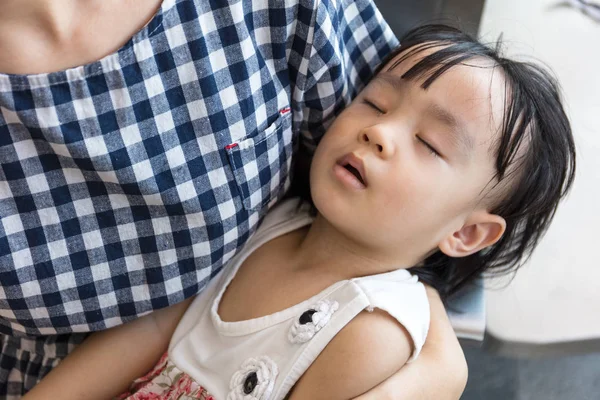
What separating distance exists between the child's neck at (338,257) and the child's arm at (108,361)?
23 centimetres

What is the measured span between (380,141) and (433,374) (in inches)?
12.5

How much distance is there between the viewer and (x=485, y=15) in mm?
1240

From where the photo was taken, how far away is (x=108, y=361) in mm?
972

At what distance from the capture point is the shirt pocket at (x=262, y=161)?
33.1 inches

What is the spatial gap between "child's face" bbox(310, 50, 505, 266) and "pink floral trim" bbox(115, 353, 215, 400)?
305 millimetres

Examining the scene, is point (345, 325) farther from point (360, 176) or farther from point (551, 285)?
point (551, 285)

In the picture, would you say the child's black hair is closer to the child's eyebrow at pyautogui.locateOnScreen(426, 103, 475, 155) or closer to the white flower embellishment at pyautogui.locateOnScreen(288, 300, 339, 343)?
the child's eyebrow at pyautogui.locateOnScreen(426, 103, 475, 155)

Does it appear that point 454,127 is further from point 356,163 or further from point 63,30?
point 63,30

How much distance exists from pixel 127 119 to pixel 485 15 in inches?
30.6

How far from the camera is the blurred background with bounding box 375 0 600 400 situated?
1.07 metres

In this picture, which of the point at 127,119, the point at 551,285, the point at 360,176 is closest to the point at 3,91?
the point at 127,119

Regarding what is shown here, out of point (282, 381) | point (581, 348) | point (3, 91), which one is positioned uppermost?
point (3, 91)

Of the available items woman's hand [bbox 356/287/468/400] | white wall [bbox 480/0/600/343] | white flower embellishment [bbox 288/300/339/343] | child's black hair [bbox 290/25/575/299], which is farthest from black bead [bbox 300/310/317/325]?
white wall [bbox 480/0/600/343]

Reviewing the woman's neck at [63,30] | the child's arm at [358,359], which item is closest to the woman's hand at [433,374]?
the child's arm at [358,359]
